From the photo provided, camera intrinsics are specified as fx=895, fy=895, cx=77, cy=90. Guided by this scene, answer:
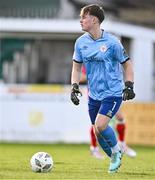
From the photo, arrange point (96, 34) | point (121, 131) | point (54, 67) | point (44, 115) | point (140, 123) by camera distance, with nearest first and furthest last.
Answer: point (96, 34), point (121, 131), point (140, 123), point (44, 115), point (54, 67)

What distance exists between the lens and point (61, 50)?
35.5 m

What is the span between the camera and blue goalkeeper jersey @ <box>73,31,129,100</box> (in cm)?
1278

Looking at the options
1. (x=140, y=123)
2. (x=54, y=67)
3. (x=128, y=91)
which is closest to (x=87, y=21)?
(x=128, y=91)

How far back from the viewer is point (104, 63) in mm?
12781

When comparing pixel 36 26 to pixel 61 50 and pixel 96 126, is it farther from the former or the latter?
pixel 96 126

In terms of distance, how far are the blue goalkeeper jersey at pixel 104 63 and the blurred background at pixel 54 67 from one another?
15.0 m

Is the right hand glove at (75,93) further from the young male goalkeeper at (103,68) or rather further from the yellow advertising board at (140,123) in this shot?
the yellow advertising board at (140,123)

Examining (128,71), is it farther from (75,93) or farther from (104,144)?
(104,144)

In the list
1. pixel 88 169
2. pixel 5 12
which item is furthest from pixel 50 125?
pixel 88 169

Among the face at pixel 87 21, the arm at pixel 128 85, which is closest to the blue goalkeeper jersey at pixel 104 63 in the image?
the arm at pixel 128 85

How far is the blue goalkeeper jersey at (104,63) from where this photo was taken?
12.8 meters

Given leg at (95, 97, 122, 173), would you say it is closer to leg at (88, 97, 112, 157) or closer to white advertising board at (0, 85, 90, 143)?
leg at (88, 97, 112, 157)

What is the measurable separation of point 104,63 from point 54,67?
22.9m

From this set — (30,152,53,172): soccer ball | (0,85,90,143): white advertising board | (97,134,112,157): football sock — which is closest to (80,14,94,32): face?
(97,134,112,157): football sock
